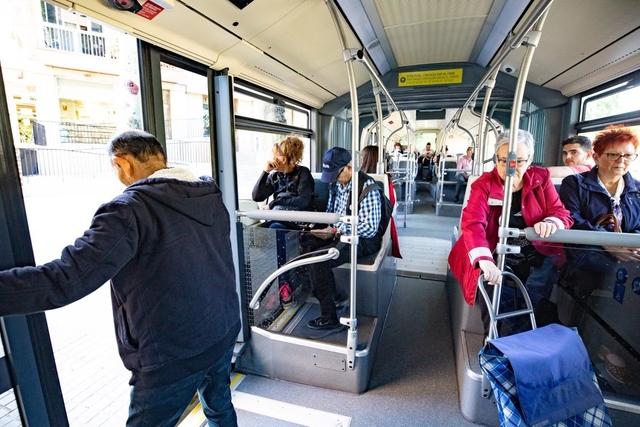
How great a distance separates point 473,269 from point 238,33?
1951 millimetres

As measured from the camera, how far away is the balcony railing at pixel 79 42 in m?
1.52

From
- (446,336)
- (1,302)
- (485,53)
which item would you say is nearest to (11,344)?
(1,302)

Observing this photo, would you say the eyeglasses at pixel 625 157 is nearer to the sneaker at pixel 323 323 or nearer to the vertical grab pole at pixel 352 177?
the vertical grab pole at pixel 352 177

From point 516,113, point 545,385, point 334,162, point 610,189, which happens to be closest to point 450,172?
point 610,189

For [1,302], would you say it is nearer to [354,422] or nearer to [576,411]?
[354,422]

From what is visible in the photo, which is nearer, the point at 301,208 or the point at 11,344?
the point at 11,344

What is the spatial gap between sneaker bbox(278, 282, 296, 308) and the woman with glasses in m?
1.88

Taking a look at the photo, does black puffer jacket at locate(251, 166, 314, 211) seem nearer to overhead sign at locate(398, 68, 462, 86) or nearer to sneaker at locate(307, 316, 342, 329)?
sneaker at locate(307, 316, 342, 329)

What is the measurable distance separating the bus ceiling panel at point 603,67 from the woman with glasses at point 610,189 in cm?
119

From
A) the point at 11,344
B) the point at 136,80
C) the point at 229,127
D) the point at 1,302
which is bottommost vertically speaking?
the point at 11,344

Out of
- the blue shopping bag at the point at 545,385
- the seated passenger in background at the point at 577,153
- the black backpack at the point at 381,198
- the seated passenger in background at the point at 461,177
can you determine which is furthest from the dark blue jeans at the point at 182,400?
the seated passenger in background at the point at 461,177

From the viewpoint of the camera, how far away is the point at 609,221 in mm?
1928

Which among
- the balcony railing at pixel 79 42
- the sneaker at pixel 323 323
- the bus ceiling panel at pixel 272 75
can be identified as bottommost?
the sneaker at pixel 323 323

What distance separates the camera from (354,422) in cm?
189
